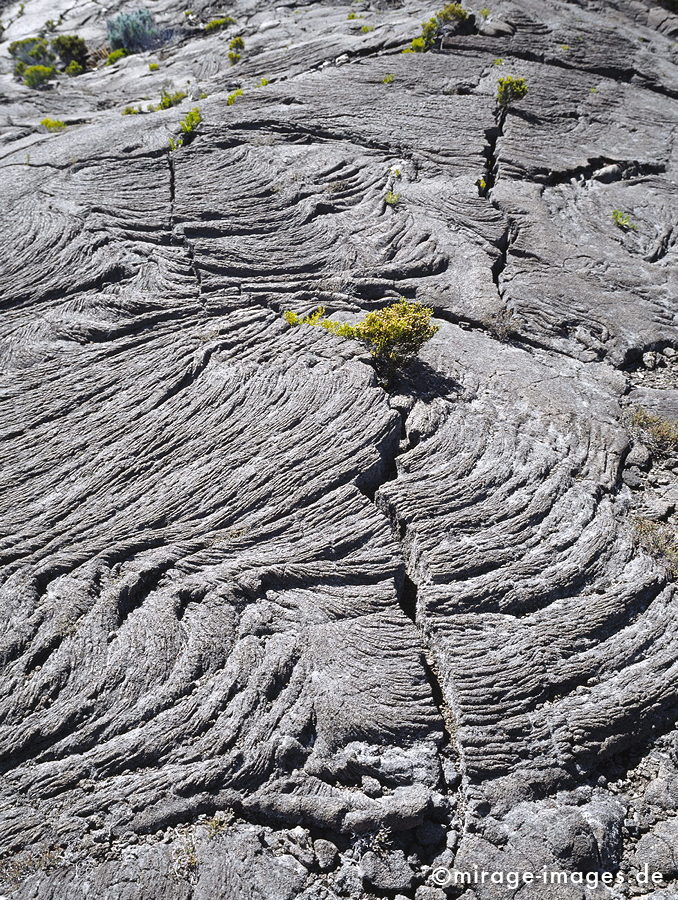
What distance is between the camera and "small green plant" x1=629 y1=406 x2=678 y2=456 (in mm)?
12852

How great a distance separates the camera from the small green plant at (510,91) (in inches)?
896

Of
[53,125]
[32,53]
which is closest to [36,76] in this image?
[32,53]

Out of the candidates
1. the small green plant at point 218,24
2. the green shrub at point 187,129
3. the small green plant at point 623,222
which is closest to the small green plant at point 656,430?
the small green plant at point 623,222

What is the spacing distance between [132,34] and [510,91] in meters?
22.5

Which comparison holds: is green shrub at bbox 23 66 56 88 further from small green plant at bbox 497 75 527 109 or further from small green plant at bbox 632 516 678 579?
small green plant at bbox 632 516 678 579

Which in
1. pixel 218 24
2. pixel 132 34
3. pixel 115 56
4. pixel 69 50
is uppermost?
pixel 132 34

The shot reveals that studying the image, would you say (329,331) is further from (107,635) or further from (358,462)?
(107,635)

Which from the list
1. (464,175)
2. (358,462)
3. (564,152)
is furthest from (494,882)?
(564,152)

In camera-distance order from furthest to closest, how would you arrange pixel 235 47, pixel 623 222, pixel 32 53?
pixel 32 53
pixel 235 47
pixel 623 222

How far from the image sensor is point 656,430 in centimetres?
1305

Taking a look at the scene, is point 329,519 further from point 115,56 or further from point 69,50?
point 69,50

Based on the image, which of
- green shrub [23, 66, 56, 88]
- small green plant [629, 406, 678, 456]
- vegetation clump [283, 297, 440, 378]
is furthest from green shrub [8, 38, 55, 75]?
small green plant [629, 406, 678, 456]

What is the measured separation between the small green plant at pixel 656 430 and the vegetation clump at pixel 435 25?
20813 mm

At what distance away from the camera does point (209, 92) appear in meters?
24.7
